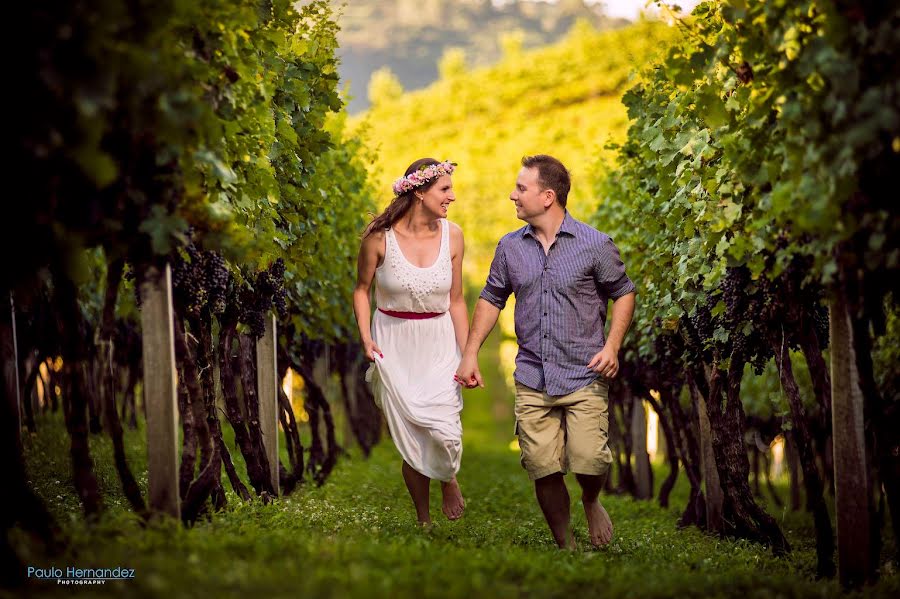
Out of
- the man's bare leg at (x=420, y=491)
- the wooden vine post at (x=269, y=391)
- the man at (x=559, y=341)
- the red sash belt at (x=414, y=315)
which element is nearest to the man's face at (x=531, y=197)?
the man at (x=559, y=341)

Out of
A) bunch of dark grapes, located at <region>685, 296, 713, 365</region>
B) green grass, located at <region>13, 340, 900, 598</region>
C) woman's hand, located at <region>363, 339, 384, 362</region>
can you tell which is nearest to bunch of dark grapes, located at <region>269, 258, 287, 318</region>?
woman's hand, located at <region>363, 339, 384, 362</region>

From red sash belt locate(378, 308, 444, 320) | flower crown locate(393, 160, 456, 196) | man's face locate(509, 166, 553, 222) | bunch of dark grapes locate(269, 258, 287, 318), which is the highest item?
flower crown locate(393, 160, 456, 196)

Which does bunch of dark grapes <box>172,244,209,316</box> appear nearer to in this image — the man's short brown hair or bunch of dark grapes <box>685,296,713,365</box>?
the man's short brown hair

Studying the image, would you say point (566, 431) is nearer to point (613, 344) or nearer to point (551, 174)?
point (613, 344)

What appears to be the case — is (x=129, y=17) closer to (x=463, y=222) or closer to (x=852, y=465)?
(x=852, y=465)

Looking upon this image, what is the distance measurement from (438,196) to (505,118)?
36842mm

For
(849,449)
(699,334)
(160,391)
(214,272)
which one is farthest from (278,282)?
(849,449)

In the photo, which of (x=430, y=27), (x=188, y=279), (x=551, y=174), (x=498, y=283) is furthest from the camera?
(x=430, y=27)

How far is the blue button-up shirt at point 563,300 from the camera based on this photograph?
6.34 m

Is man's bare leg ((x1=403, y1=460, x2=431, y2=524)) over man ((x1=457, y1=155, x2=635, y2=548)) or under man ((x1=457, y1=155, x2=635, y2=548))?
under

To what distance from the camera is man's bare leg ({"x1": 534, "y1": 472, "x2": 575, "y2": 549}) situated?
6.37 meters

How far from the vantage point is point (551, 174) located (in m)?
6.61

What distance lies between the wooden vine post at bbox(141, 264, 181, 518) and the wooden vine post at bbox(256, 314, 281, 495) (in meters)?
3.35

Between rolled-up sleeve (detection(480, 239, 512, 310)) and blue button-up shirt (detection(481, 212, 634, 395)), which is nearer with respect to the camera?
blue button-up shirt (detection(481, 212, 634, 395))
